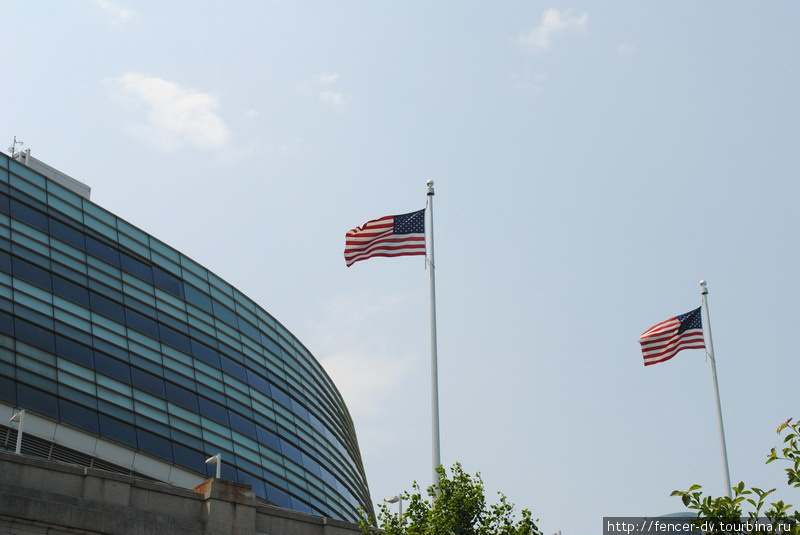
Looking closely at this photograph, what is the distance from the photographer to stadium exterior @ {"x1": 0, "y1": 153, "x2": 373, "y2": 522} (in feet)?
120

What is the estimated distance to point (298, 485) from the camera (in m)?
46.4

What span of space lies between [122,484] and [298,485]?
2328cm

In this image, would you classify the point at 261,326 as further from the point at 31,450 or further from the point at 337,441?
the point at 31,450

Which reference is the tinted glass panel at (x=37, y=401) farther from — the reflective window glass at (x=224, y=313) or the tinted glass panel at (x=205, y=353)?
the reflective window glass at (x=224, y=313)

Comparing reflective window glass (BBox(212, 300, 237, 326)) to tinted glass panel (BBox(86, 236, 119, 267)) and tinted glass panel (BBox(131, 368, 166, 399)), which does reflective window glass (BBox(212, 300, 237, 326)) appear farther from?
tinted glass panel (BBox(131, 368, 166, 399))

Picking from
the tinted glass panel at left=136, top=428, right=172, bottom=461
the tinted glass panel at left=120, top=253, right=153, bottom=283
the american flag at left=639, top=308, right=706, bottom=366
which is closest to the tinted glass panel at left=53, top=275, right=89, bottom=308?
the tinted glass panel at left=120, top=253, right=153, bottom=283

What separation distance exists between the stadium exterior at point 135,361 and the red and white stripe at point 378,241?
11065 millimetres

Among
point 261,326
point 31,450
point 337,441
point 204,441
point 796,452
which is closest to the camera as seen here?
point 796,452

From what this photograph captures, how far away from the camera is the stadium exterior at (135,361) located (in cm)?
3662

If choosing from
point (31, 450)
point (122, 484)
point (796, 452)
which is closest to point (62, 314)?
point (31, 450)

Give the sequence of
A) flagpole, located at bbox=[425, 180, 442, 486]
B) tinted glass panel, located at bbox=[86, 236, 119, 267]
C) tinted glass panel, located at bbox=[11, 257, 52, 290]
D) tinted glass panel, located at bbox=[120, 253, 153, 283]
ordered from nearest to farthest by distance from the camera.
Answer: flagpole, located at bbox=[425, 180, 442, 486] < tinted glass panel, located at bbox=[11, 257, 52, 290] < tinted glass panel, located at bbox=[86, 236, 119, 267] < tinted glass panel, located at bbox=[120, 253, 153, 283]

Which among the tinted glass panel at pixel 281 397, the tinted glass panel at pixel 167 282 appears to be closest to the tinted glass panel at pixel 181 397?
the tinted glass panel at pixel 167 282

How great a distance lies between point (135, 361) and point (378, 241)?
12361mm

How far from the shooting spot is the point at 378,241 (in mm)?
34594
